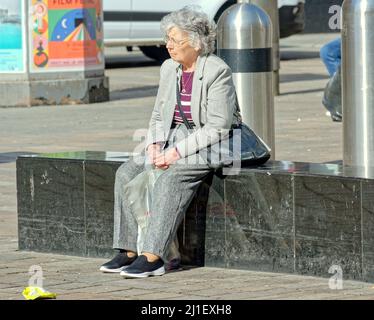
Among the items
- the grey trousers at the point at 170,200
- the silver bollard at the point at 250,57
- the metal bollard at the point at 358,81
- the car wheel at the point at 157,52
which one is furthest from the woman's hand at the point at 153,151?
the car wheel at the point at 157,52

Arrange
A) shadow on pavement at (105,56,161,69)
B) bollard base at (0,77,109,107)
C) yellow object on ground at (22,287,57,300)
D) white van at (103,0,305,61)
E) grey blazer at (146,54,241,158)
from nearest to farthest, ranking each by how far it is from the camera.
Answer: yellow object on ground at (22,287,57,300) < grey blazer at (146,54,241,158) < bollard base at (0,77,109,107) < white van at (103,0,305,61) < shadow on pavement at (105,56,161,69)

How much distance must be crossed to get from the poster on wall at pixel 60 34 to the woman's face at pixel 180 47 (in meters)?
8.71

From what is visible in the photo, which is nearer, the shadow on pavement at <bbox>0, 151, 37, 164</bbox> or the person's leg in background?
the shadow on pavement at <bbox>0, 151, 37, 164</bbox>

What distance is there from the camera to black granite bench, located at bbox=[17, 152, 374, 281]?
20.3 ft

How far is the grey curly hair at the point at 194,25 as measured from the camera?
673cm

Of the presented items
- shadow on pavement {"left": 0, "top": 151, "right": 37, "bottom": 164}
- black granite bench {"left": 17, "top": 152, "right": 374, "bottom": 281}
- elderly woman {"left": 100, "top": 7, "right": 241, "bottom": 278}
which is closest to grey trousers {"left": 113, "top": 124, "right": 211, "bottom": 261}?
elderly woman {"left": 100, "top": 7, "right": 241, "bottom": 278}

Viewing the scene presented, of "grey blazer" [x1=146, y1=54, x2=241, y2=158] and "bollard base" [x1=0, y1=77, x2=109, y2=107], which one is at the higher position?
"bollard base" [x1=0, y1=77, x2=109, y2=107]

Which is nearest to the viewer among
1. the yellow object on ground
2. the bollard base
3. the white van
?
the yellow object on ground

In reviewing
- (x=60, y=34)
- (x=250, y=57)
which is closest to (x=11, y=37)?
(x=60, y=34)

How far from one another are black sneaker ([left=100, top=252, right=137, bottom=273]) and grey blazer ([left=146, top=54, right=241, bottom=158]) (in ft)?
2.03

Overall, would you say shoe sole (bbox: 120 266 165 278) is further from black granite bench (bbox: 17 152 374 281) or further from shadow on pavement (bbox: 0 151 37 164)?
shadow on pavement (bbox: 0 151 37 164)

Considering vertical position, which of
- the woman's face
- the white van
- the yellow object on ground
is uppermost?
the white van

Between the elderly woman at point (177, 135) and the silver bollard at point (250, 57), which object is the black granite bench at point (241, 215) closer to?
the elderly woman at point (177, 135)
